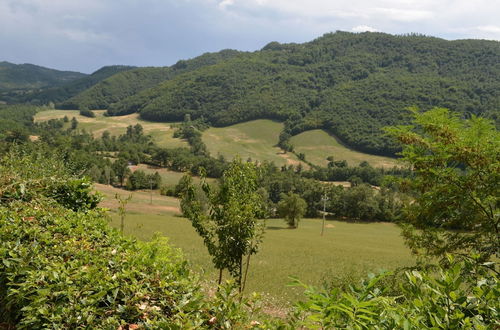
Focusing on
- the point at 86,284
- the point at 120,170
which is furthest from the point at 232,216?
the point at 120,170

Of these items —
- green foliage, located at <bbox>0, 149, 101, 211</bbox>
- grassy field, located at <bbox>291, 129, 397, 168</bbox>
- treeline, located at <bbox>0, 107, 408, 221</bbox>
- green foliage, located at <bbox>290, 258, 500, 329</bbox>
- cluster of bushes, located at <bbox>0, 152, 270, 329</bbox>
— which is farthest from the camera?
grassy field, located at <bbox>291, 129, 397, 168</bbox>

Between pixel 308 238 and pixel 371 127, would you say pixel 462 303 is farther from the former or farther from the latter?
pixel 371 127

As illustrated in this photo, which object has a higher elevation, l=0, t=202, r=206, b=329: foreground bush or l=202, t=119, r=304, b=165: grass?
l=0, t=202, r=206, b=329: foreground bush

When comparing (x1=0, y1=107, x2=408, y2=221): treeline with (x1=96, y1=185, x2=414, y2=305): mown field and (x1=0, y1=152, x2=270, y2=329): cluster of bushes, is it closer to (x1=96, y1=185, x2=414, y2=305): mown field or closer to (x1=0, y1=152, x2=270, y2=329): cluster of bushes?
(x1=96, y1=185, x2=414, y2=305): mown field

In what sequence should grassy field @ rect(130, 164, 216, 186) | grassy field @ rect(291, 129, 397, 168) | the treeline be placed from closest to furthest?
the treeline < grassy field @ rect(130, 164, 216, 186) < grassy field @ rect(291, 129, 397, 168)

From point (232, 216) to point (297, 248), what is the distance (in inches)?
1511

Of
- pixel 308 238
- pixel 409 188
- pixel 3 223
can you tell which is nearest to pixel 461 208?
pixel 409 188

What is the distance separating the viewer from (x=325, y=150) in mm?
167375

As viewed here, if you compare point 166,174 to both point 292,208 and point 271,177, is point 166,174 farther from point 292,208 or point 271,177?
point 292,208

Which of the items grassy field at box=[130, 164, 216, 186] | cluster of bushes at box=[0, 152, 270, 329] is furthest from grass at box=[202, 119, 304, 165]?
cluster of bushes at box=[0, 152, 270, 329]

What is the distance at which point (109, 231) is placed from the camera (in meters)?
6.27

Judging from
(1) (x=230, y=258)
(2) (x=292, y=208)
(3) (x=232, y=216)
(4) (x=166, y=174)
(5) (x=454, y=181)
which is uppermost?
(5) (x=454, y=181)

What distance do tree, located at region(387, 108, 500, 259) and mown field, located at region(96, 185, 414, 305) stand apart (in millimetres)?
3604

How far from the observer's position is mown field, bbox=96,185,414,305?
2416 cm
